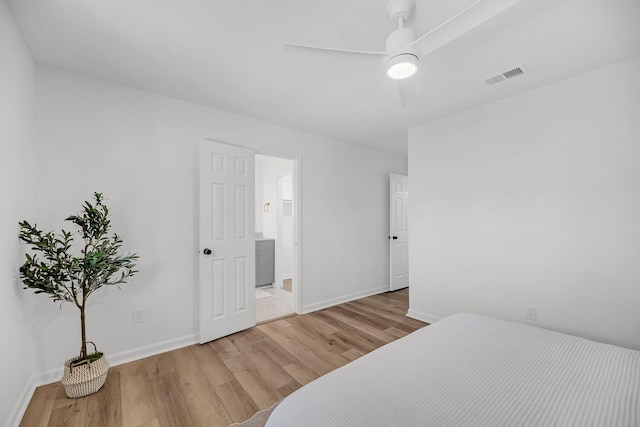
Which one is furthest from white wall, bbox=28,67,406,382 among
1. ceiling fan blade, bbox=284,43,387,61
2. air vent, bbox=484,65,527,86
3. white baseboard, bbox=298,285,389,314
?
air vent, bbox=484,65,527,86

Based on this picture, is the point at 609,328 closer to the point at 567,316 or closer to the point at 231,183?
the point at 567,316

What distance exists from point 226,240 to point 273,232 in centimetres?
244

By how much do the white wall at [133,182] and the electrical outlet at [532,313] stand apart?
306 cm

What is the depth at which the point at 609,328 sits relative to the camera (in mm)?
2117

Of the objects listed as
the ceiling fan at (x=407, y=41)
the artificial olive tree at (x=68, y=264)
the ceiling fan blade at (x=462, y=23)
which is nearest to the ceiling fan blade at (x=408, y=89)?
the ceiling fan at (x=407, y=41)

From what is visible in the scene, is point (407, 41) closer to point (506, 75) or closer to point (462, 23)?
point (462, 23)

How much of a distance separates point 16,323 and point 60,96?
1703 mm

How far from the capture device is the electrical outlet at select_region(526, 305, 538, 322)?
247cm

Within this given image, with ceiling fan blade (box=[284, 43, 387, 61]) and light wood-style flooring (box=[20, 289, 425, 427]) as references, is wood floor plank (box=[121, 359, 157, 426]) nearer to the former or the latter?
light wood-style flooring (box=[20, 289, 425, 427])

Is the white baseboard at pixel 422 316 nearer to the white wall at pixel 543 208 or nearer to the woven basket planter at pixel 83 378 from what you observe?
the white wall at pixel 543 208

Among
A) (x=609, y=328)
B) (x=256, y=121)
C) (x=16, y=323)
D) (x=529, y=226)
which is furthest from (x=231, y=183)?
(x=609, y=328)

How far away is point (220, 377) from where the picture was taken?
2143mm

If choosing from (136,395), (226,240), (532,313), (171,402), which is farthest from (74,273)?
(532,313)

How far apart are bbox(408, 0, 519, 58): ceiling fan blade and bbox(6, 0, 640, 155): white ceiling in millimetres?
316
